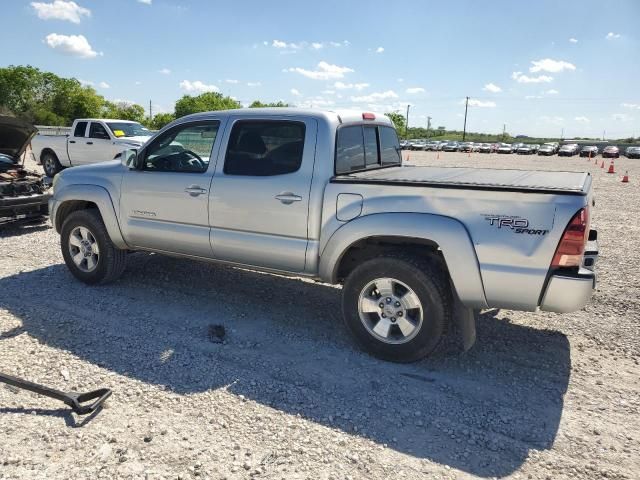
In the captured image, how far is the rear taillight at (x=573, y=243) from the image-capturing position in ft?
10.1

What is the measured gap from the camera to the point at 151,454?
277 centimetres

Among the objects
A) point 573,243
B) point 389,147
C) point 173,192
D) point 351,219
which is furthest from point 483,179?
point 173,192

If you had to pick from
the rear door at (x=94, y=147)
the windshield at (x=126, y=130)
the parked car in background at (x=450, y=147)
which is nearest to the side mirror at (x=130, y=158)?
the rear door at (x=94, y=147)

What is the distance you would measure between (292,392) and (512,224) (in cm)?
193

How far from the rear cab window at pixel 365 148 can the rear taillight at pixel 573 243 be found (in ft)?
5.98

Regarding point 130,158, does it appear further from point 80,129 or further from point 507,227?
point 80,129

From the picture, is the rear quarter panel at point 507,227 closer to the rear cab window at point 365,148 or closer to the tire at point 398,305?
the tire at point 398,305

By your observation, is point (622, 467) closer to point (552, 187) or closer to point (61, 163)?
point (552, 187)

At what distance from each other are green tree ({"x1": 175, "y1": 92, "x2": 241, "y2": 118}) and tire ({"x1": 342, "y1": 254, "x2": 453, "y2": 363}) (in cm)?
6951

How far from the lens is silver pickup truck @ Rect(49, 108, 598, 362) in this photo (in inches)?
129

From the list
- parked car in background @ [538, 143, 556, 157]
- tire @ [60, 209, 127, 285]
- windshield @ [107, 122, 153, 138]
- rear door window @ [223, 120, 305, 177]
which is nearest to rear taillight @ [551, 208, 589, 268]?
rear door window @ [223, 120, 305, 177]

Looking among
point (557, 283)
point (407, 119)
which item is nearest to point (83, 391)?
point (557, 283)

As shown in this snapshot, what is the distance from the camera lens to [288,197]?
409cm

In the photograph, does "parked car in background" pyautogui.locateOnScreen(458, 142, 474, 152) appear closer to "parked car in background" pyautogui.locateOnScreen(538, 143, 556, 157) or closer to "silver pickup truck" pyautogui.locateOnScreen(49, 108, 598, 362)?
"parked car in background" pyautogui.locateOnScreen(538, 143, 556, 157)
